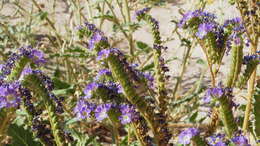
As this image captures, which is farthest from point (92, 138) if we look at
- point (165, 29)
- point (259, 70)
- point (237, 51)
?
point (165, 29)

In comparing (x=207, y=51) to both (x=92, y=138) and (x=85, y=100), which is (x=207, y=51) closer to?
(x=85, y=100)

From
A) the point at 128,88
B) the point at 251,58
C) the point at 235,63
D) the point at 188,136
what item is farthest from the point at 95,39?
the point at 251,58

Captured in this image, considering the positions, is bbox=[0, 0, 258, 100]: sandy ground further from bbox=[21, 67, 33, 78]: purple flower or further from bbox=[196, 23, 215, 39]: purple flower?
bbox=[21, 67, 33, 78]: purple flower

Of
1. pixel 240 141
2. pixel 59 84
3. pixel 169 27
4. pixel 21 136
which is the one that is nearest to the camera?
pixel 240 141

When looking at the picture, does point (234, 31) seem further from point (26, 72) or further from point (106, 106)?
point (26, 72)

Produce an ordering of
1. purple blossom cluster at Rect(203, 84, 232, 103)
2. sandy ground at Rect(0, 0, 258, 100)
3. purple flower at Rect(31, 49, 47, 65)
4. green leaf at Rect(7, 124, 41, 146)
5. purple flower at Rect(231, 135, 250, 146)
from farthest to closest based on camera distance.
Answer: sandy ground at Rect(0, 0, 258, 100)
green leaf at Rect(7, 124, 41, 146)
purple flower at Rect(31, 49, 47, 65)
purple blossom cluster at Rect(203, 84, 232, 103)
purple flower at Rect(231, 135, 250, 146)

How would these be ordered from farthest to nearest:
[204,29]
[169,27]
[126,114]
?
[169,27] → [204,29] → [126,114]

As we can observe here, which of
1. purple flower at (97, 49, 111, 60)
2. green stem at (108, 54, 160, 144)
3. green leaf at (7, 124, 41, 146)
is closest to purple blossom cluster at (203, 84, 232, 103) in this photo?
green stem at (108, 54, 160, 144)
